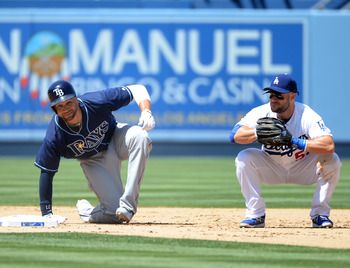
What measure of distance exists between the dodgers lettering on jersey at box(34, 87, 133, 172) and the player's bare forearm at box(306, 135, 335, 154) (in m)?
1.50

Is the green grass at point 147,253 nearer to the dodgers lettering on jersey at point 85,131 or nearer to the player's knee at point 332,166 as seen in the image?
the dodgers lettering on jersey at point 85,131

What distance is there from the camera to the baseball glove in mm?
7902

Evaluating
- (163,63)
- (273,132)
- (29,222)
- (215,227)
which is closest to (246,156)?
(273,132)

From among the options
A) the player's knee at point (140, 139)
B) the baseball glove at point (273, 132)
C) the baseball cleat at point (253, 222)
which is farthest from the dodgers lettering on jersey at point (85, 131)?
the baseball cleat at point (253, 222)

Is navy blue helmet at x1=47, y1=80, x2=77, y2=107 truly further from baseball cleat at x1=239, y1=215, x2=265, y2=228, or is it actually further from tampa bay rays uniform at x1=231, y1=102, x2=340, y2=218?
baseball cleat at x1=239, y1=215, x2=265, y2=228

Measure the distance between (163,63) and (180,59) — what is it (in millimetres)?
351

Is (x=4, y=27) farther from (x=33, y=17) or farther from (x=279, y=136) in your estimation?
(x=279, y=136)

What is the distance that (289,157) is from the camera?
8.42 metres

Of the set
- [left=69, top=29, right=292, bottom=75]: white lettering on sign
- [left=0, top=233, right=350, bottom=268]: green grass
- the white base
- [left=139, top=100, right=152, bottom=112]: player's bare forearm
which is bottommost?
the white base

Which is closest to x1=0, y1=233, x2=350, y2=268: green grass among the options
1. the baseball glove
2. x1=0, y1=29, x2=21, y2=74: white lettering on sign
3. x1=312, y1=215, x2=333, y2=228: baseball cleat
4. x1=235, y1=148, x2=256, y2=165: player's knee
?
the baseball glove

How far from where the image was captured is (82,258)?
6273 millimetres

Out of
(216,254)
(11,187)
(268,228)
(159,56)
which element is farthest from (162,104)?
(216,254)

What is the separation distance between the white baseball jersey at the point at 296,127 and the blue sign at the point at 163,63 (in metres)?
12.7

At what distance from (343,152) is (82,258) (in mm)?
15552
